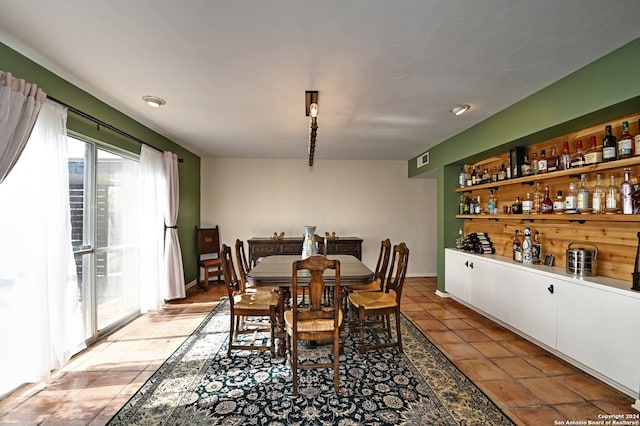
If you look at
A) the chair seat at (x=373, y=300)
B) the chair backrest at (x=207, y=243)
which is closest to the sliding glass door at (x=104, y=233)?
the chair backrest at (x=207, y=243)

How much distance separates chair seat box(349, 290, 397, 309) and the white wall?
2.94m

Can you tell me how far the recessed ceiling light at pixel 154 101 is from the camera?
9.32 feet

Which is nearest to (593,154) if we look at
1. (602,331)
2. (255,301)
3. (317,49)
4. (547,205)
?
(547,205)

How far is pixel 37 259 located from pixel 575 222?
461cm

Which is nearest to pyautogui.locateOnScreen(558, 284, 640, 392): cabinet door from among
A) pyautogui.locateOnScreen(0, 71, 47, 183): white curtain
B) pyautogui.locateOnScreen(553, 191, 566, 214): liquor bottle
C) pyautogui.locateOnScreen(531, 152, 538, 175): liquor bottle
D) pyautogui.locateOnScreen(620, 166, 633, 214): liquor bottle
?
pyautogui.locateOnScreen(620, 166, 633, 214): liquor bottle

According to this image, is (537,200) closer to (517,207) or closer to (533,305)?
(517,207)

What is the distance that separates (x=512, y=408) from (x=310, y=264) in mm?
1662

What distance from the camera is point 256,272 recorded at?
Answer: 2859 millimetres

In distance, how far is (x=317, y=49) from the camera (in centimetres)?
197

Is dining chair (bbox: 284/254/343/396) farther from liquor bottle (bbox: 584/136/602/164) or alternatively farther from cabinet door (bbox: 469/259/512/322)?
liquor bottle (bbox: 584/136/602/164)

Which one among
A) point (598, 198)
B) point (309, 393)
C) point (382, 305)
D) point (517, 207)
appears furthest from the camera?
point (517, 207)

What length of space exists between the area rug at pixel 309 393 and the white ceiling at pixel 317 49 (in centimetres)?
243

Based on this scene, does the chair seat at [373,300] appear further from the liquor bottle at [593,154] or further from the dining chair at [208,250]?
the dining chair at [208,250]

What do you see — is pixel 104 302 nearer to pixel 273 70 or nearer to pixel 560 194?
pixel 273 70
